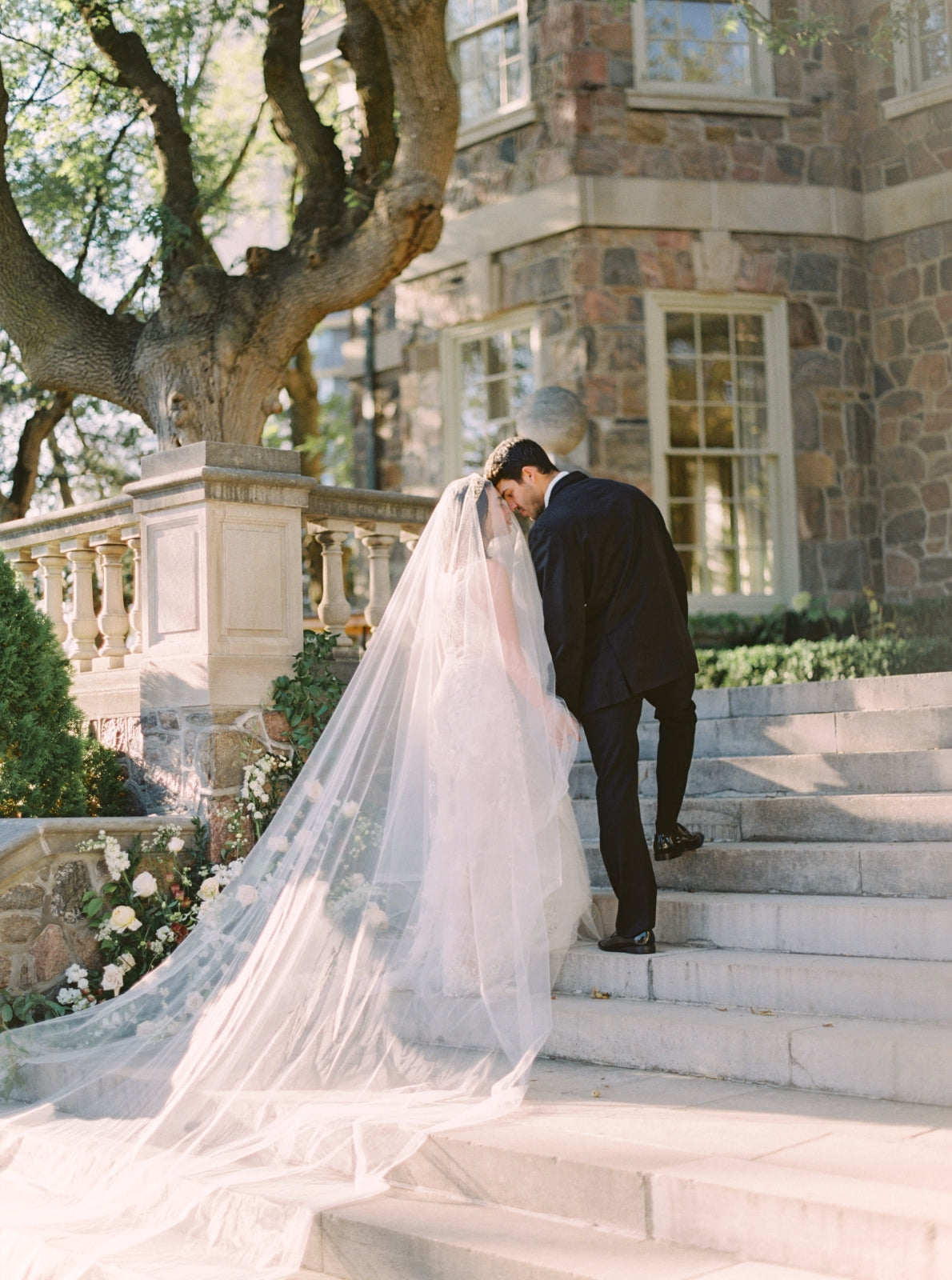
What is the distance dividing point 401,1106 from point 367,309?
10.3 metres

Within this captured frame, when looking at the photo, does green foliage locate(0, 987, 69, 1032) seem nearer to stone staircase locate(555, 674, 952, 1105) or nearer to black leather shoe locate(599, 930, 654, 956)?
stone staircase locate(555, 674, 952, 1105)

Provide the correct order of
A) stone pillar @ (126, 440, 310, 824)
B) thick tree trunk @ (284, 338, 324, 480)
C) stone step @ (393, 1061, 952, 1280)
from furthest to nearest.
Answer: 1. thick tree trunk @ (284, 338, 324, 480)
2. stone pillar @ (126, 440, 310, 824)
3. stone step @ (393, 1061, 952, 1280)

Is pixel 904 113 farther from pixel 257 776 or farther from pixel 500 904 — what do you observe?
pixel 500 904

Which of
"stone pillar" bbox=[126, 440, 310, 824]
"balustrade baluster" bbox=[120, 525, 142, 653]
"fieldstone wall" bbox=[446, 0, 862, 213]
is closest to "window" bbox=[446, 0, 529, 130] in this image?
"fieldstone wall" bbox=[446, 0, 862, 213]

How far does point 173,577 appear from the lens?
21.8ft

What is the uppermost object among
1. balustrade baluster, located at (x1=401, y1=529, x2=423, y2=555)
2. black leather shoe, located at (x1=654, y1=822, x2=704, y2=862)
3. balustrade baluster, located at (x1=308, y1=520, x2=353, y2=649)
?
balustrade baluster, located at (x1=401, y1=529, x2=423, y2=555)

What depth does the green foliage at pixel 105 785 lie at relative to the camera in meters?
6.87

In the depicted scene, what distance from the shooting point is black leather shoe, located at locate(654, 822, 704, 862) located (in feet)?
17.6

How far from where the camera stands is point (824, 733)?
249 inches

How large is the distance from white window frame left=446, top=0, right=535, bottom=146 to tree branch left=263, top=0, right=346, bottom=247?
2239mm

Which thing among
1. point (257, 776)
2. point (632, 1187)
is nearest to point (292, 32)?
point (257, 776)

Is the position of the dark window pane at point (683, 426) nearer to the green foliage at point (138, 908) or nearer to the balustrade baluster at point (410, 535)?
the balustrade baluster at point (410, 535)

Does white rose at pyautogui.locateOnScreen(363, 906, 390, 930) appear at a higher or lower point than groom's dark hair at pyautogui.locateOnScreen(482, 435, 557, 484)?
lower

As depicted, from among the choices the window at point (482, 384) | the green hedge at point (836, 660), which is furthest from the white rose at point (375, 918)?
the window at point (482, 384)
